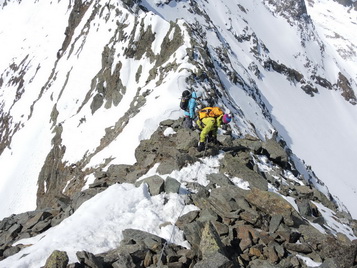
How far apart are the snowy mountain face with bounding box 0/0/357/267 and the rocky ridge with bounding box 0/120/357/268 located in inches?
18.6

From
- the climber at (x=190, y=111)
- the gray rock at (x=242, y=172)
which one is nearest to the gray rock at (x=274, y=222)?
the gray rock at (x=242, y=172)

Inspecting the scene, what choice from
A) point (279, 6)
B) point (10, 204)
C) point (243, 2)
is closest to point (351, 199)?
point (10, 204)

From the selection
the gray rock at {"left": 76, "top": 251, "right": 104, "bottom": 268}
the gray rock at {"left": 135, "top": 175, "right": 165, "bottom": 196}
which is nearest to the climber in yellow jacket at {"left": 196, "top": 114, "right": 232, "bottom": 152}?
the gray rock at {"left": 135, "top": 175, "right": 165, "bottom": 196}

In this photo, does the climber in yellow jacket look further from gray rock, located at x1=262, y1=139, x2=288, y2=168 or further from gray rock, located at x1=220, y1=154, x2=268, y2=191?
gray rock, located at x1=262, y1=139, x2=288, y2=168

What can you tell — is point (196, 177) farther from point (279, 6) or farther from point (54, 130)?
point (279, 6)

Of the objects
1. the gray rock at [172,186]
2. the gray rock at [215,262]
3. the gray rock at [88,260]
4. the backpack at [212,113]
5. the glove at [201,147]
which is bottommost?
the gray rock at [88,260]

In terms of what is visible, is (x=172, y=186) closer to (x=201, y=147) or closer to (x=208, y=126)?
(x=201, y=147)

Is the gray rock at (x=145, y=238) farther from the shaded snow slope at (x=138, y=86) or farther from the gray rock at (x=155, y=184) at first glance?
the shaded snow slope at (x=138, y=86)

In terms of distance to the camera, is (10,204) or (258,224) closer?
(258,224)

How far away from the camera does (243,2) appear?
79562 mm

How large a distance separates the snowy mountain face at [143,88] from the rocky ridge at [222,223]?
1.55 ft

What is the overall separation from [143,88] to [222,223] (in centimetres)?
1888

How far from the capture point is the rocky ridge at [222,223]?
671 cm

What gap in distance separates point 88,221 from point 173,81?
13189mm
